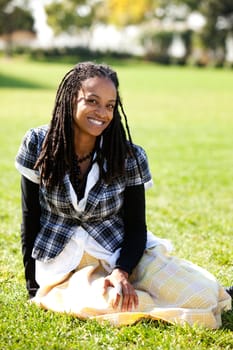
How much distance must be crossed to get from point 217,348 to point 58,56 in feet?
194

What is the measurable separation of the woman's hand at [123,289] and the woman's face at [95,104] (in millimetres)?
749

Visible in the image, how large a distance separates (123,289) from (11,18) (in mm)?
71041

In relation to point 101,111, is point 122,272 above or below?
below

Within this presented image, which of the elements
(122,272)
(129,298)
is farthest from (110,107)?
(129,298)

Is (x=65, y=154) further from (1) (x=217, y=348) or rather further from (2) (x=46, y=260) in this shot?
(1) (x=217, y=348)

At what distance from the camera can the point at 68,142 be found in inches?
141

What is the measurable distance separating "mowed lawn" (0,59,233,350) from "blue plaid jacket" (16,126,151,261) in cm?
38

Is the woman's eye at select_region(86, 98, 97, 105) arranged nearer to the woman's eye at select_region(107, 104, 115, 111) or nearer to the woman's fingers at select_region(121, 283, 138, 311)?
the woman's eye at select_region(107, 104, 115, 111)

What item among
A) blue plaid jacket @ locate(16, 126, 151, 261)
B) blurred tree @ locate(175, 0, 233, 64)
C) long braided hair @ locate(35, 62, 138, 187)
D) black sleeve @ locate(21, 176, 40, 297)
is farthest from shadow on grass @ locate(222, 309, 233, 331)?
blurred tree @ locate(175, 0, 233, 64)

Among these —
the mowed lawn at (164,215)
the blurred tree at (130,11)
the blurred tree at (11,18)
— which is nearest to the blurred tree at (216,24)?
the blurred tree at (130,11)

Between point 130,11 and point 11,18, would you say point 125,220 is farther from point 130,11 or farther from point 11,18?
point 130,11

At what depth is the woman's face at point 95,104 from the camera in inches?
138

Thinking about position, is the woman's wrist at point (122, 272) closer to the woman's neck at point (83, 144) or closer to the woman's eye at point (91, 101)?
the woman's neck at point (83, 144)

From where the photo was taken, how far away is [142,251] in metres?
3.65
